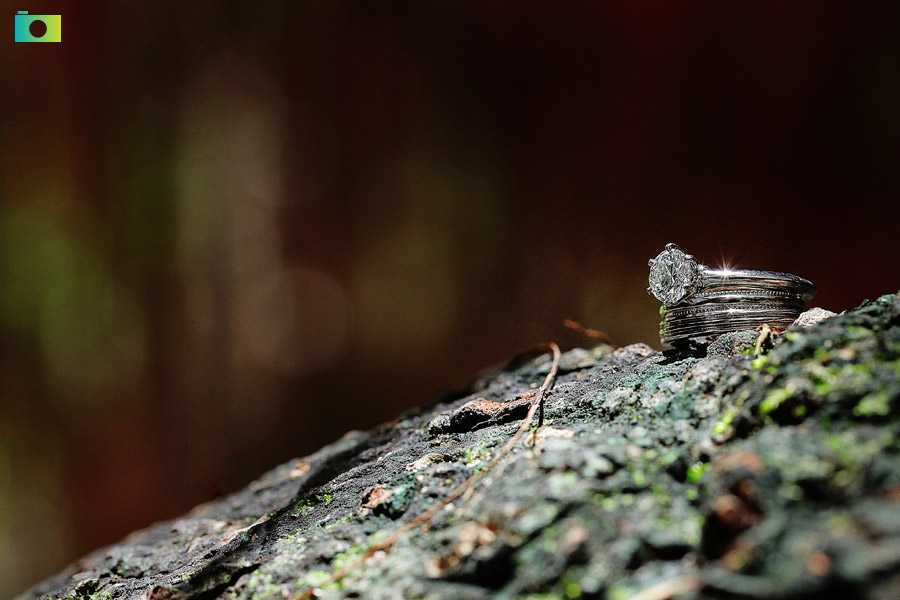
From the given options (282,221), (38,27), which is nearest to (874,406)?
(282,221)

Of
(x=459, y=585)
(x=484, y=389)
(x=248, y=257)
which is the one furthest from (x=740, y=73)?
(x=248, y=257)

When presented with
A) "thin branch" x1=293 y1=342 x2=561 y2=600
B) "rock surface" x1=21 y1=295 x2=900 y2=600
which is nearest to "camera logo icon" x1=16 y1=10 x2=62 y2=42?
"rock surface" x1=21 y1=295 x2=900 y2=600

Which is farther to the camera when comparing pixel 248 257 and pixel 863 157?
pixel 248 257

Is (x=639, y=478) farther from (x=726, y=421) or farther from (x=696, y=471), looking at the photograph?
(x=726, y=421)

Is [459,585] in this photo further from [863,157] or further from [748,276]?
[863,157]

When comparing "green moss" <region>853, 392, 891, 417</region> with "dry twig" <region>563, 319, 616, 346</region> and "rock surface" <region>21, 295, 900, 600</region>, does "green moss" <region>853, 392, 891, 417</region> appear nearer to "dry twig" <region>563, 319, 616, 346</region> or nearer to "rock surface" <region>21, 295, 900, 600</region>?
"rock surface" <region>21, 295, 900, 600</region>
